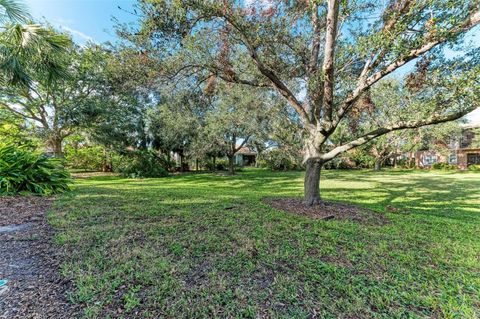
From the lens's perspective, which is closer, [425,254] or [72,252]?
[72,252]

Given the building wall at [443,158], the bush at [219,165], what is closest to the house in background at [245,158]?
the bush at [219,165]

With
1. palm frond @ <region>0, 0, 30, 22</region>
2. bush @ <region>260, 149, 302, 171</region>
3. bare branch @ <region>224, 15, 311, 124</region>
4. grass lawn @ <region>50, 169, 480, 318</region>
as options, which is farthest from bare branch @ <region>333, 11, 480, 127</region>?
bush @ <region>260, 149, 302, 171</region>

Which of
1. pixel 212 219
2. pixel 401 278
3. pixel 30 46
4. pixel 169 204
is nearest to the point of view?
pixel 401 278

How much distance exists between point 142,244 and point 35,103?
15.0 m

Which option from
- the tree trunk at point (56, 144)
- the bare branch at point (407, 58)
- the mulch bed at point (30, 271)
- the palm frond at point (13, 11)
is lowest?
the mulch bed at point (30, 271)

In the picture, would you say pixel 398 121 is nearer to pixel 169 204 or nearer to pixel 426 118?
pixel 426 118

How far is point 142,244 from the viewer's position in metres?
3.11

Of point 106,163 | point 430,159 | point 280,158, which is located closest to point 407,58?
point 280,158

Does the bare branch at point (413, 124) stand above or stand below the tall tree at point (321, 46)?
below

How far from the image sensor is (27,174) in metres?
6.41

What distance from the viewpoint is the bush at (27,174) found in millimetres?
6009

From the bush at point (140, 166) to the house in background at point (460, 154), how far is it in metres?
29.1

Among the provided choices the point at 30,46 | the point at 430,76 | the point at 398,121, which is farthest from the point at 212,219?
the point at 30,46

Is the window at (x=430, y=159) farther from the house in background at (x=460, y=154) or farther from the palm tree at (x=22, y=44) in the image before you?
the palm tree at (x=22, y=44)
